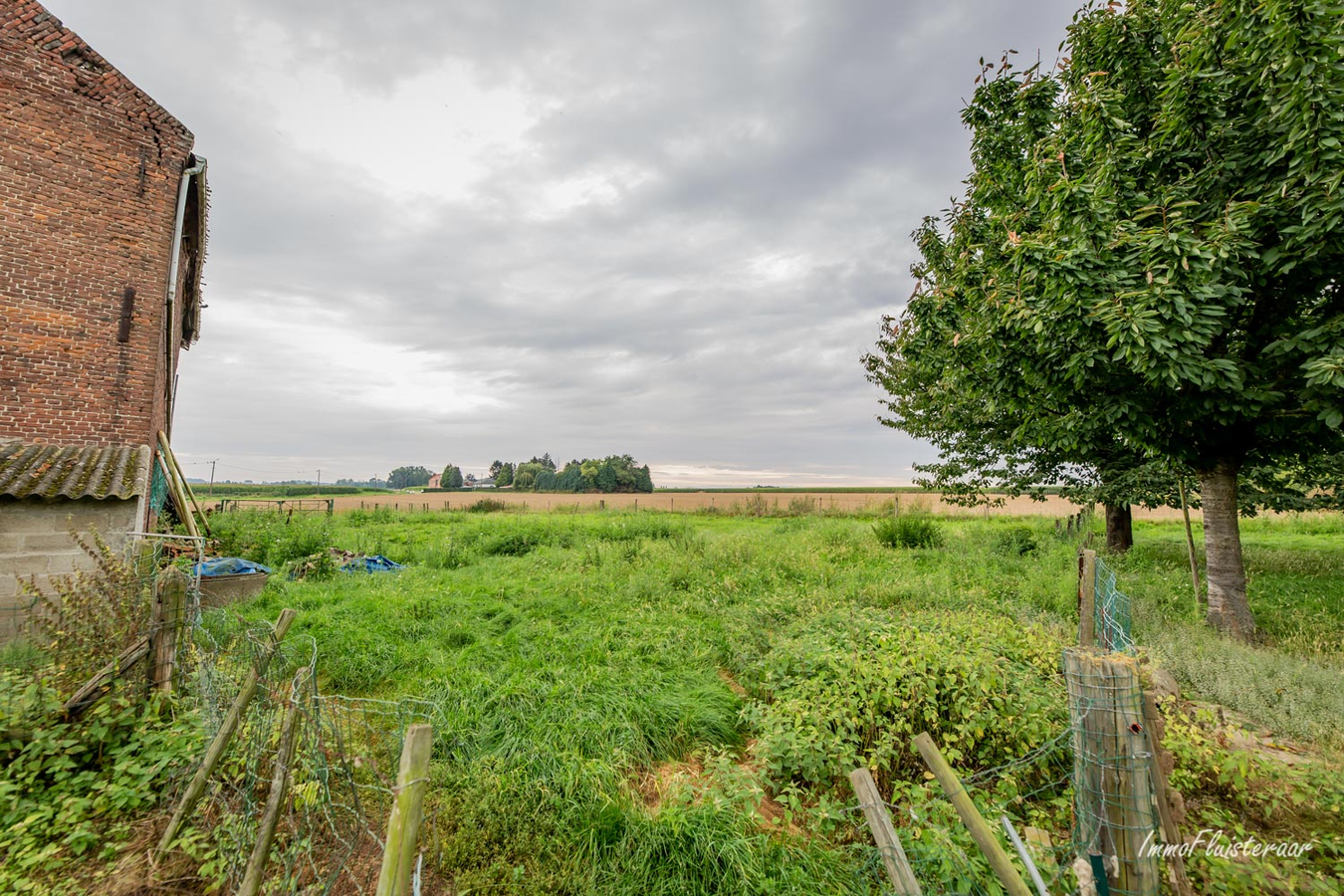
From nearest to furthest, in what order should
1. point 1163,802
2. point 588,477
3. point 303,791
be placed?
point 1163,802 < point 303,791 < point 588,477

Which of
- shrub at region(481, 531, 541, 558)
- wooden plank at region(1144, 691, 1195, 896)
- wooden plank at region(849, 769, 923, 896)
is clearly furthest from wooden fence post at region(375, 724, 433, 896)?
shrub at region(481, 531, 541, 558)

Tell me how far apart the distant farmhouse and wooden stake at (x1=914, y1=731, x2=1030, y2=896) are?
9926 millimetres

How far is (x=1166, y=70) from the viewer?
5906 mm

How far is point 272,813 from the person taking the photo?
8.77ft

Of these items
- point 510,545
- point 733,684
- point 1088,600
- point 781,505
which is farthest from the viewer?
point 781,505

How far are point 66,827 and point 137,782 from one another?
363 mm

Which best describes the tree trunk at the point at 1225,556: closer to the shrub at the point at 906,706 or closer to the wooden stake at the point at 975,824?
the shrub at the point at 906,706

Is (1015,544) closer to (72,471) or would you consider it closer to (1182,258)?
(1182,258)

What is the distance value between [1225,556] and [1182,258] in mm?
4299

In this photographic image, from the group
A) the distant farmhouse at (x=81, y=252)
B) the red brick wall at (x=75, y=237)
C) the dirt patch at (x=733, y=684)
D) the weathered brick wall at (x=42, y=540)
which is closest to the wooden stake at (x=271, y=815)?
the dirt patch at (x=733, y=684)

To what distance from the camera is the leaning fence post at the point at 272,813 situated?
256 cm

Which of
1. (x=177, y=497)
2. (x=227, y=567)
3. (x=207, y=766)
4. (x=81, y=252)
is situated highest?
(x=81, y=252)

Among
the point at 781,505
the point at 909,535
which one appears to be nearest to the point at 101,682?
the point at 909,535

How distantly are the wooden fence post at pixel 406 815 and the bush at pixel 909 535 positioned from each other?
14.0m
